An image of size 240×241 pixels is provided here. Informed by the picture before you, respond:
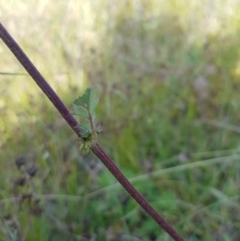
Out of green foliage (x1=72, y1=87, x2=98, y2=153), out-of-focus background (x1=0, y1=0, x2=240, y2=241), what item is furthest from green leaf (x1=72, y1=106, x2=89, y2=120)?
out-of-focus background (x1=0, y1=0, x2=240, y2=241)

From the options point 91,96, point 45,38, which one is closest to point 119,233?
point 91,96

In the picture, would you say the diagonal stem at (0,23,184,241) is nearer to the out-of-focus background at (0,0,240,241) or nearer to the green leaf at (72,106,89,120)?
the green leaf at (72,106,89,120)

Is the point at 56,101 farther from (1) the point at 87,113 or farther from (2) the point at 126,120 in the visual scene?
(2) the point at 126,120

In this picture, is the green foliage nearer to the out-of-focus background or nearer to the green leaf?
the green leaf

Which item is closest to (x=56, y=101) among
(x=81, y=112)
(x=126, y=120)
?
(x=81, y=112)

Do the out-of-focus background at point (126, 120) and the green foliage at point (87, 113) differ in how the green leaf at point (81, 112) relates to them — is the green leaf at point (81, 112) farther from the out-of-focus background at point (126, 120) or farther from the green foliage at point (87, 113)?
the out-of-focus background at point (126, 120)

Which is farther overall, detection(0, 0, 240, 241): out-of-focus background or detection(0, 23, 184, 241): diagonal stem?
detection(0, 0, 240, 241): out-of-focus background

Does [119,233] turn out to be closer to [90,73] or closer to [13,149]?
[13,149]

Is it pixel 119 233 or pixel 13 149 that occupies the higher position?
pixel 13 149
